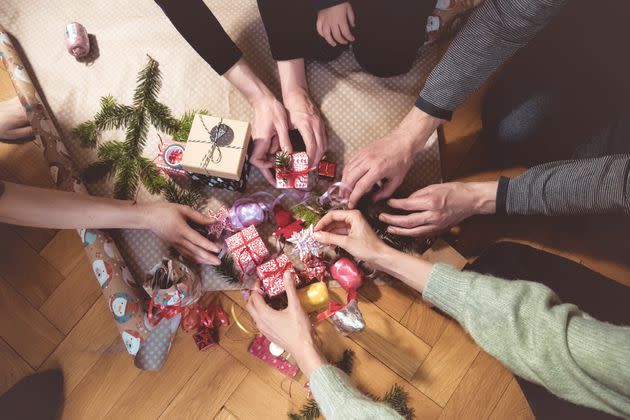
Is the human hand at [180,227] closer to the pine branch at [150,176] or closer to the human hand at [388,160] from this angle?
the pine branch at [150,176]

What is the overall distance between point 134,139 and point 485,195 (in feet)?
3.49

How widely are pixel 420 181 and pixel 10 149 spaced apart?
1351 mm

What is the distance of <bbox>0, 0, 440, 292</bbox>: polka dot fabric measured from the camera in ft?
4.36

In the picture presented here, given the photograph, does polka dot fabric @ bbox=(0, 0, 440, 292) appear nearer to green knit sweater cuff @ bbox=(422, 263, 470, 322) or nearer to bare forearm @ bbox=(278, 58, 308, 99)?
bare forearm @ bbox=(278, 58, 308, 99)

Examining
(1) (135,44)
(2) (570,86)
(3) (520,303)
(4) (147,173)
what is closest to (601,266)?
(2) (570,86)

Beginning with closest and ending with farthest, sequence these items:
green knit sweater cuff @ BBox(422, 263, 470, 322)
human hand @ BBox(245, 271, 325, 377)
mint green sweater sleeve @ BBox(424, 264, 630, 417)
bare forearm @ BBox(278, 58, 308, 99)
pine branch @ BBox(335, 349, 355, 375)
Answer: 1. mint green sweater sleeve @ BBox(424, 264, 630, 417)
2. green knit sweater cuff @ BBox(422, 263, 470, 322)
3. human hand @ BBox(245, 271, 325, 377)
4. pine branch @ BBox(335, 349, 355, 375)
5. bare forearm @ BBox(278, 58, 308, 99)

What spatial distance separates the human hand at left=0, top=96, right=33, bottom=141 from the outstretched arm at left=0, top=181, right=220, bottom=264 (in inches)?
14.7

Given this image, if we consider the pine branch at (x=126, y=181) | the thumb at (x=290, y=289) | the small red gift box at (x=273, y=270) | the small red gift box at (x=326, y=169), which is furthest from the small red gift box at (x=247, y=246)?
the pine branch at (x=126, y=181)

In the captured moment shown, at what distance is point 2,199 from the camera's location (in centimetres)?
108

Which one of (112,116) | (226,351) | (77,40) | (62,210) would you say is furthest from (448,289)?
(77,40)

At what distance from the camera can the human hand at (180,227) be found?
3.84ft

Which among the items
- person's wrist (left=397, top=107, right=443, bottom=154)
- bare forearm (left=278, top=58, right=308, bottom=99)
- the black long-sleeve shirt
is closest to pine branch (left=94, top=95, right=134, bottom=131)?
the black long-sleeve shirt

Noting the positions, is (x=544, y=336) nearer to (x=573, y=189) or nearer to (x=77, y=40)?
(x=573, y=189)

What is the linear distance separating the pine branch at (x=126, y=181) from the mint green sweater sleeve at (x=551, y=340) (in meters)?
1.00
